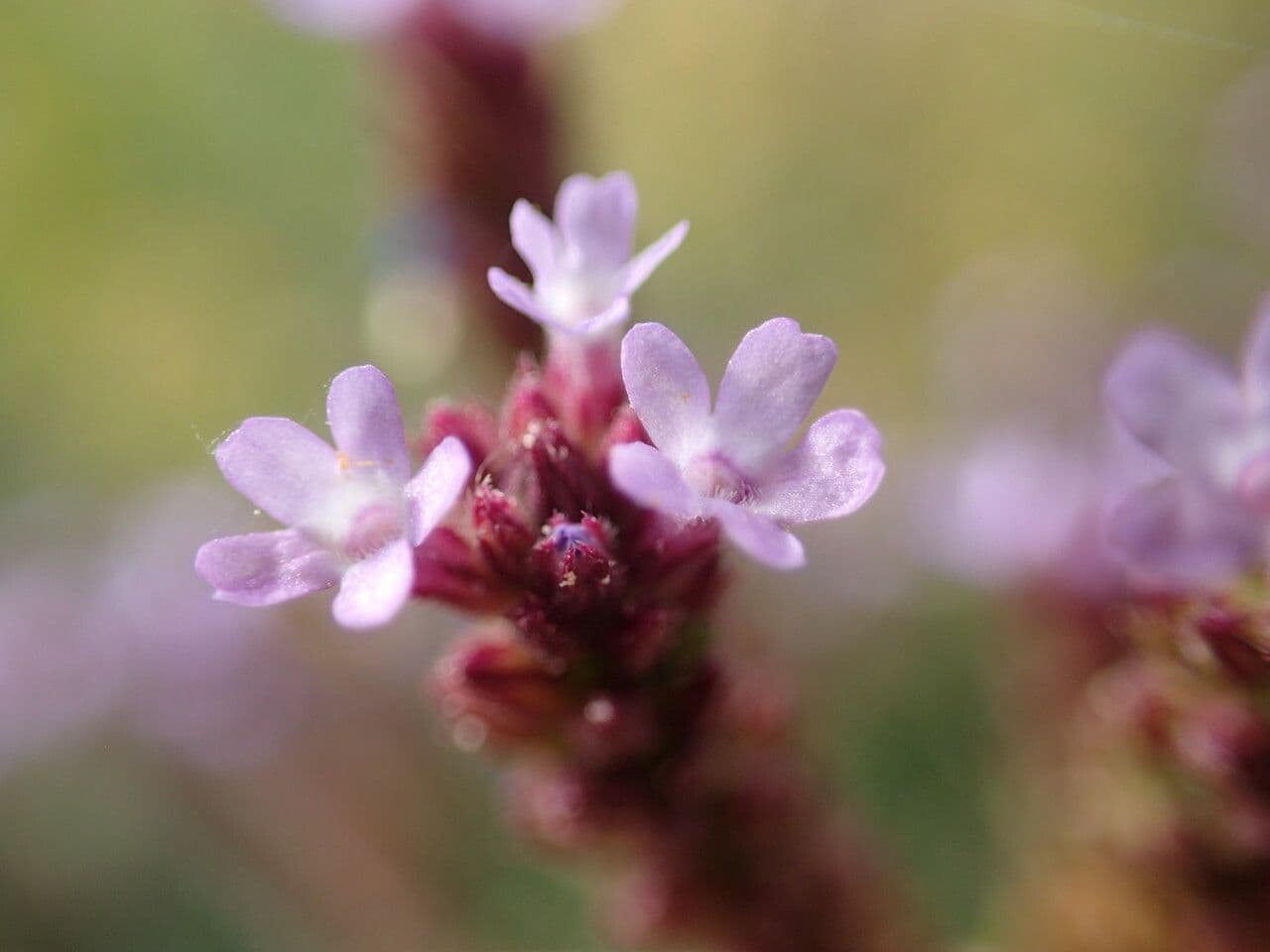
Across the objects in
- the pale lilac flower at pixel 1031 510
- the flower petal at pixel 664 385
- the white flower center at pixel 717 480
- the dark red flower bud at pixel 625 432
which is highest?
the pale lilac flower at pixel 1031 510

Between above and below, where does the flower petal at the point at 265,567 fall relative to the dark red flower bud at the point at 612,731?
below

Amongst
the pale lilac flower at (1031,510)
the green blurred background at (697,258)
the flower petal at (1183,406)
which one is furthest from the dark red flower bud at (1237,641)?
the green blurred background at (697,258)

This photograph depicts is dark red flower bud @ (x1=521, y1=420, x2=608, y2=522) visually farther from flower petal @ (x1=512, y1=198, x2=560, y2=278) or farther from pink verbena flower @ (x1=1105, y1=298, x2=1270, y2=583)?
pink verbena flower @ (x1=1105, y1=298, x2=1270, y2=583)

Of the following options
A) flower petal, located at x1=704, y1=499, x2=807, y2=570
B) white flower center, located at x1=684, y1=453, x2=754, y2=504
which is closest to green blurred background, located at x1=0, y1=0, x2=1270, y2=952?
white flower center, located at x1=684, y1=453, x2=754, y2=504

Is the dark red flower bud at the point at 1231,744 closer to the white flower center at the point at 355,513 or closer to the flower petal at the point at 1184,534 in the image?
the flower petal at the point at 1184,534

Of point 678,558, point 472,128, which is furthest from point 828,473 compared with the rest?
point 472,128

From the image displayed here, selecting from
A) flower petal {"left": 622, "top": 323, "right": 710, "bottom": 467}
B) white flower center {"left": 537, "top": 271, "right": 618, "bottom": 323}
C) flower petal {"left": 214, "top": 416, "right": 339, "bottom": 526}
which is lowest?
flower petal {"left": 214, "top": 416, "right": 339, "bottom": 526}
